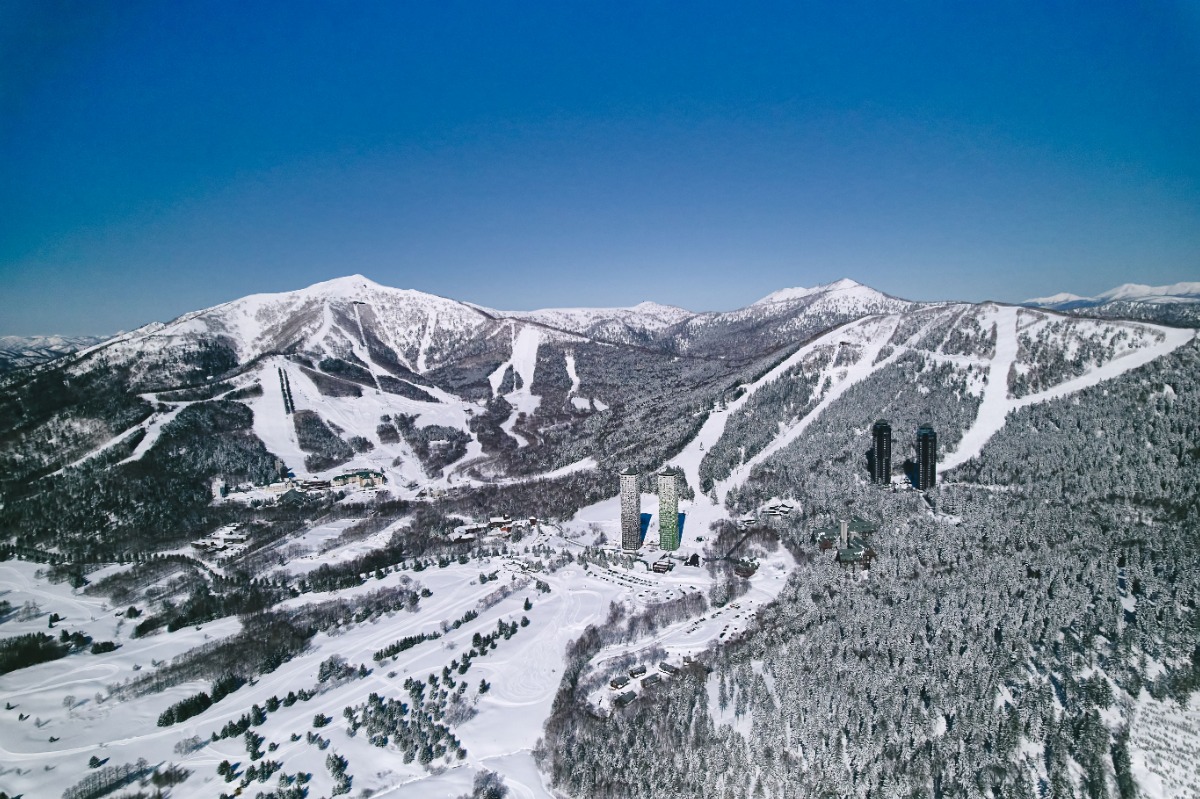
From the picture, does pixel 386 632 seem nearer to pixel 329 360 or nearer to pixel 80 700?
pixel 80 700

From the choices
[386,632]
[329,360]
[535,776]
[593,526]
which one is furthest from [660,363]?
[535,776]

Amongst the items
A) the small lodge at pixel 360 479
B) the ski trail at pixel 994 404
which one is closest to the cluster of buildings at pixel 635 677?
the ski trail at pixel 994 404

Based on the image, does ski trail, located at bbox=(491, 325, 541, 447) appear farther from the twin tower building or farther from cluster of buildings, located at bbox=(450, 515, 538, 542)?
the twin tower building

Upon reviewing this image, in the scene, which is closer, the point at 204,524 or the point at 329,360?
the point at 204,524

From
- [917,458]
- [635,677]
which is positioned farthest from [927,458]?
[635,677]

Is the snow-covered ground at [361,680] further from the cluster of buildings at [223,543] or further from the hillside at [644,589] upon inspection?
the cluster of buildings at [223,543]

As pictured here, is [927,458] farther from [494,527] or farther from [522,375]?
[522,375]
